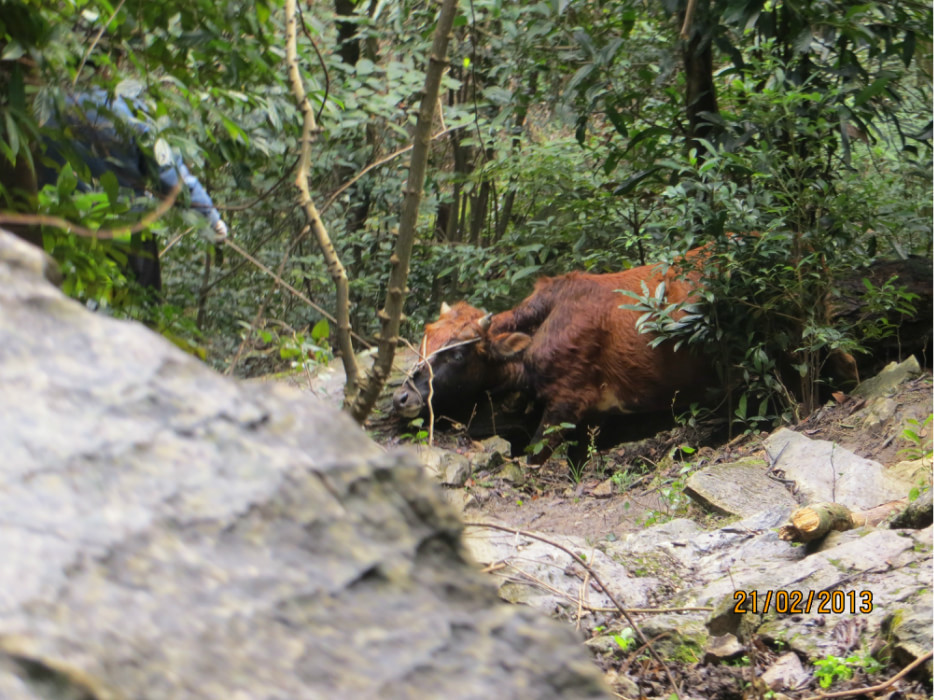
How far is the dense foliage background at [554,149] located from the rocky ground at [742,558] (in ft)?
2.52

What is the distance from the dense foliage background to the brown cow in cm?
52

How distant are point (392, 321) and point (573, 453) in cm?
492

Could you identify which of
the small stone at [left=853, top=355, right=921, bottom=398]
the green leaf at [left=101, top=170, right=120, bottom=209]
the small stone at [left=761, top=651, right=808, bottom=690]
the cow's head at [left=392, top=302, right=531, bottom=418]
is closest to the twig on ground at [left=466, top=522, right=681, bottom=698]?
the small stone at [left=761, top=651, right=808, bottom=690]

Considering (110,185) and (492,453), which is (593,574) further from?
(492,453)

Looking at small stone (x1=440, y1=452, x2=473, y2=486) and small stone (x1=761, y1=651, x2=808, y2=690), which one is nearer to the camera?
small stone (x1=761, y1=651, x2=808, y2=690)

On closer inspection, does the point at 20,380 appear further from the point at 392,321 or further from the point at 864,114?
the point at 864,114

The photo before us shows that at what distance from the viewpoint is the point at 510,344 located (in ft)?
23.4

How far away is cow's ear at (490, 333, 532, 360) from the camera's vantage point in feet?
23.4

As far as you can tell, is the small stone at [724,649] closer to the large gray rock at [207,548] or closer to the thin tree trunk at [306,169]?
the thin tree trunk at [306,169]

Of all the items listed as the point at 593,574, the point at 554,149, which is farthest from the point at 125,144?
the point at 554,149

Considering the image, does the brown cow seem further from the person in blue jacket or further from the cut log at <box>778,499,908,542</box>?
the person in blue jacket

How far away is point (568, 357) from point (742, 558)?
3.42 metres
